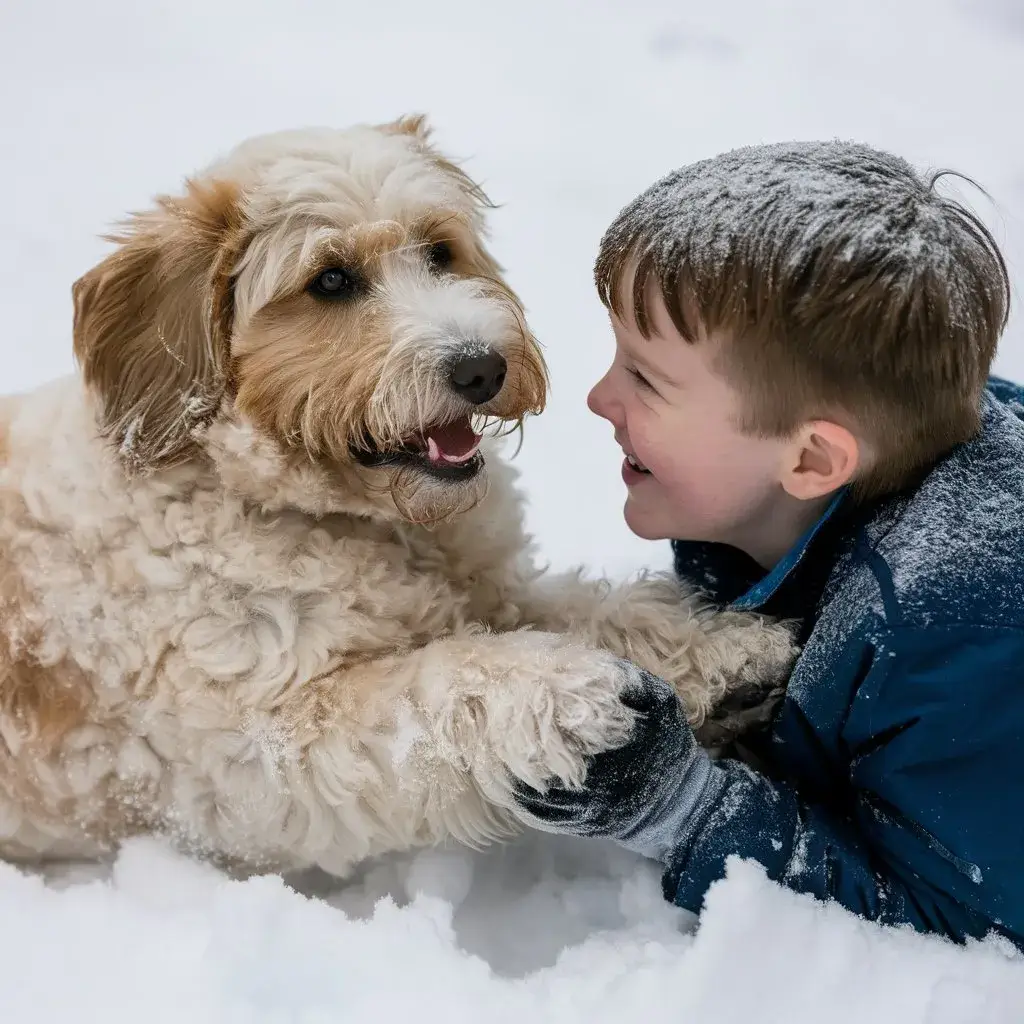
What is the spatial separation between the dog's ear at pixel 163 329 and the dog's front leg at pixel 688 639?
996 millimetres

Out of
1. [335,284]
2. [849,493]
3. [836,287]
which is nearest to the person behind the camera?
[836,287]

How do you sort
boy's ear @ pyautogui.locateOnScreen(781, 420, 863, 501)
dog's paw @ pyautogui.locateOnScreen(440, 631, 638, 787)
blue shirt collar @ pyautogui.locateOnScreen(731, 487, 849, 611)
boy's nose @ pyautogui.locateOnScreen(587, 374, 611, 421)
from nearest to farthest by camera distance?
dog's paw @ pyautogui.locateOnScreen(440, 631, 638, 787)
boy's ear @ pyautogui.locateOnScreen(781, 420, 863, 501)
blue shirt collar @ pyautogui.locateOnScreen(731, 487, 849, 611)
boy's nose @ pyautogui.locateOnScreen(587, 374, 611, 421)

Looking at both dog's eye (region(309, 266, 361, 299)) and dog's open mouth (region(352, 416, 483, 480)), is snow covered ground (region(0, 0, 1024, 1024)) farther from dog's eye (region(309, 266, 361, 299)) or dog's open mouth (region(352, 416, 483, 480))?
dog's eye (region(309, 266, 361, 299))

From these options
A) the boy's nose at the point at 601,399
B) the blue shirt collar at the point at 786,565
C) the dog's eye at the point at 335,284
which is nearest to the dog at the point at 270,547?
the dog's eye at the point at 335,284

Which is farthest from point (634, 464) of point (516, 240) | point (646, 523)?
point (516, 240)

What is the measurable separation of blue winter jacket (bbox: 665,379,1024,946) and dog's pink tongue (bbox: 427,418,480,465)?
0.78m

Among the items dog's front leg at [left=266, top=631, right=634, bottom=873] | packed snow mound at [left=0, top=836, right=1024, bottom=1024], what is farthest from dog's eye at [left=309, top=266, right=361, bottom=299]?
packed snow mound at [left=0, top=836, right=1024, bottom=1024]

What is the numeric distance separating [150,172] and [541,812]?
12.7ft

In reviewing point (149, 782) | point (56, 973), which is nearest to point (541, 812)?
point (149, 782)

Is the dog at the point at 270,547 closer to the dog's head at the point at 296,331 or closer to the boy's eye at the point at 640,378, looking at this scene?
the dog's head at the point at 296,331

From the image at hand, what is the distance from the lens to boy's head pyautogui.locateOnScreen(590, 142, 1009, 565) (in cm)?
205

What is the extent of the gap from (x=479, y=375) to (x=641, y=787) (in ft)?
3.03

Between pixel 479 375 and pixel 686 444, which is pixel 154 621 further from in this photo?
pixel 686 444

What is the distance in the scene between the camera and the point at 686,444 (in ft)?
7.76
